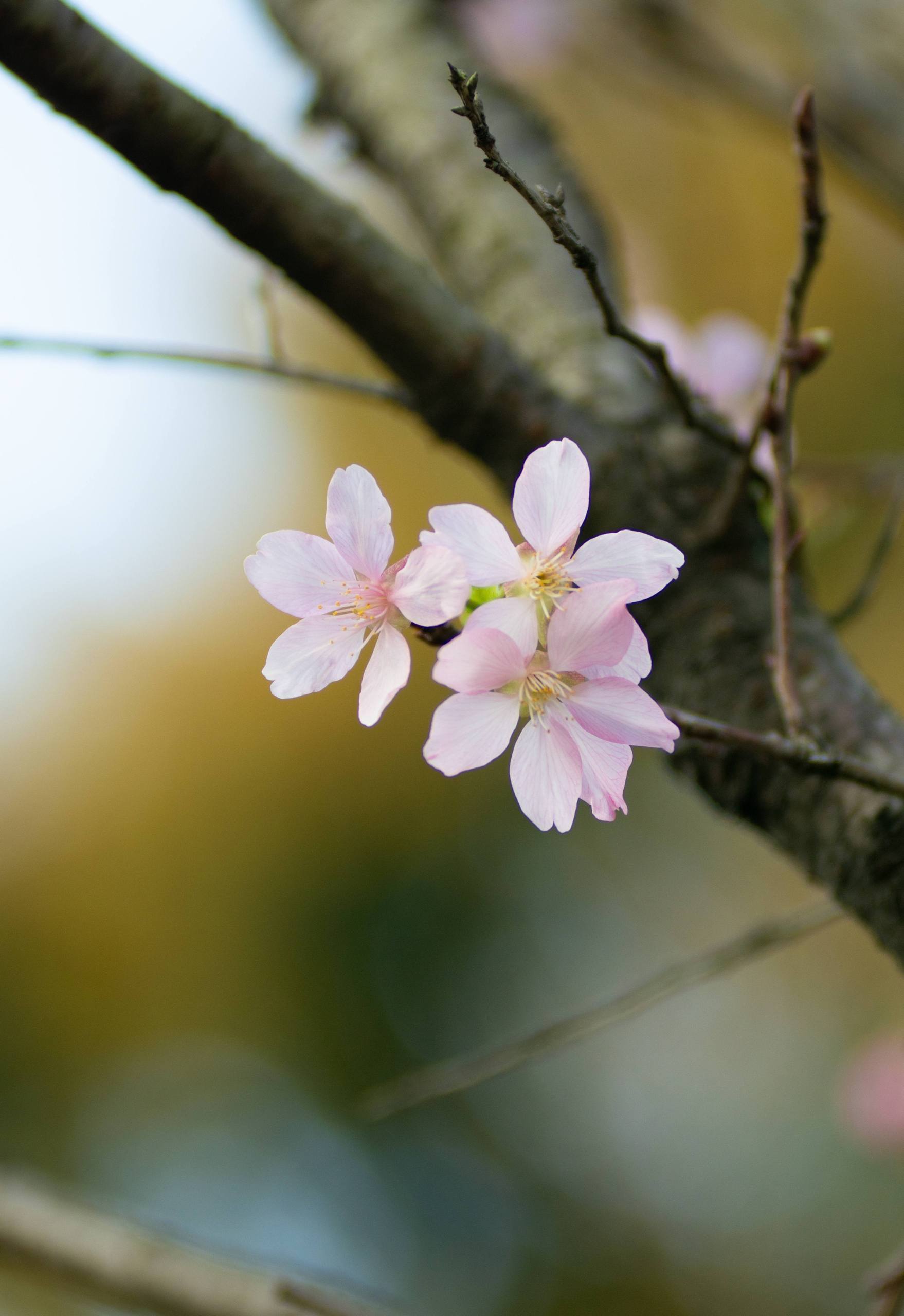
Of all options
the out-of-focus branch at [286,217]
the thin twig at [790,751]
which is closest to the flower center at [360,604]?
the thin twig at [790,751]

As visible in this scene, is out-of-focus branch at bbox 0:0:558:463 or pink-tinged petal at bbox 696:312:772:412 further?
pink-tinged petal at bbox 696:312:772:412

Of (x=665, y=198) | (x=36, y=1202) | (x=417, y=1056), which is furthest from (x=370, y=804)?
(x=36, y=1202)

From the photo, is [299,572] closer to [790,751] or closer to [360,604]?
[360,604]

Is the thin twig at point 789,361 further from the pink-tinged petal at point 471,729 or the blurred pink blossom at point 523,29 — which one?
the blurred pink blossom at point 523,29

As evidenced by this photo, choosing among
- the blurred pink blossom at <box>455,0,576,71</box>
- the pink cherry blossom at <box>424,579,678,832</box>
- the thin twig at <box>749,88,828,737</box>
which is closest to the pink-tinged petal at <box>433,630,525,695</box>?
the pink cherry blossom at <box>424,579,678,832</box>

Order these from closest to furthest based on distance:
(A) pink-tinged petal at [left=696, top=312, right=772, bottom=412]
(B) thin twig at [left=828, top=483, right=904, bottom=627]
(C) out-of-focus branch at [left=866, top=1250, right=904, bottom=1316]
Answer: (C) out-of-focus branch at [left=866, top=1250, right=904, bottom=1316] → (B) thin twig at [left=828, top=483, right=904, bottom=627] → (A) pink-tinged petal at [left=696, top=312, right=772, bottom=412]

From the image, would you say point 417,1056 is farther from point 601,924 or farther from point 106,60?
point 106,60

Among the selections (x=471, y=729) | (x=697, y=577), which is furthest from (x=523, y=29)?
(x=471, y=729)

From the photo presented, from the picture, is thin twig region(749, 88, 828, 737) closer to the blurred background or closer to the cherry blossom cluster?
the cherry blossom cluster
